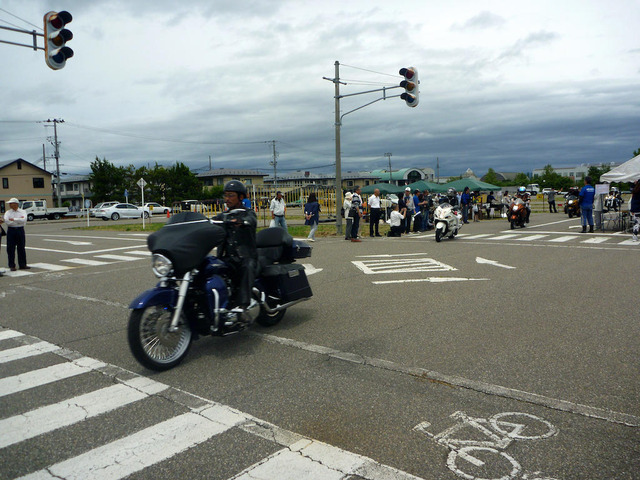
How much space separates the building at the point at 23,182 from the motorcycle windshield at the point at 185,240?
263ft

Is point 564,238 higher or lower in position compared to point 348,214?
Answer: lower

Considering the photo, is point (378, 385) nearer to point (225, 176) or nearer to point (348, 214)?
point (348, 214)

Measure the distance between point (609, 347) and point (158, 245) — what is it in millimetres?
4749

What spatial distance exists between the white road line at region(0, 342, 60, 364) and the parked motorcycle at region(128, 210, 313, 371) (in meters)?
1.78

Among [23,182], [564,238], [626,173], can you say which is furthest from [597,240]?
[23,182]

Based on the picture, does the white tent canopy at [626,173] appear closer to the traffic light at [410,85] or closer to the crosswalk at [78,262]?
the traffic light at [410,85]

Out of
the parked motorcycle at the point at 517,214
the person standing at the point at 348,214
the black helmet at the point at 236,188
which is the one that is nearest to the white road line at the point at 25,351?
the black helmet at the point at 236,188

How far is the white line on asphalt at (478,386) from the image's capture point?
387 centimetres

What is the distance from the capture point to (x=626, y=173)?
19609mm

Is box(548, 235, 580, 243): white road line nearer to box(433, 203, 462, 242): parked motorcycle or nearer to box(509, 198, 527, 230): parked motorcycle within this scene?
box(433, 203, 462, 242): parked motorcycle

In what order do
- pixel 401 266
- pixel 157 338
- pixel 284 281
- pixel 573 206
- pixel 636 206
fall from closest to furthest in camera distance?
pixel 157 338 → pixel 284 281 → pixel 401 266 → pixel 636 206 → pixel 573 206

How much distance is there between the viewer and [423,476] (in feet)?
10.2

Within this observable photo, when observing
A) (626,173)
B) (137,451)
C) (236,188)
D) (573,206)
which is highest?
(626,173)

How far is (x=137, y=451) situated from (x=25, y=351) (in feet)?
10.6
